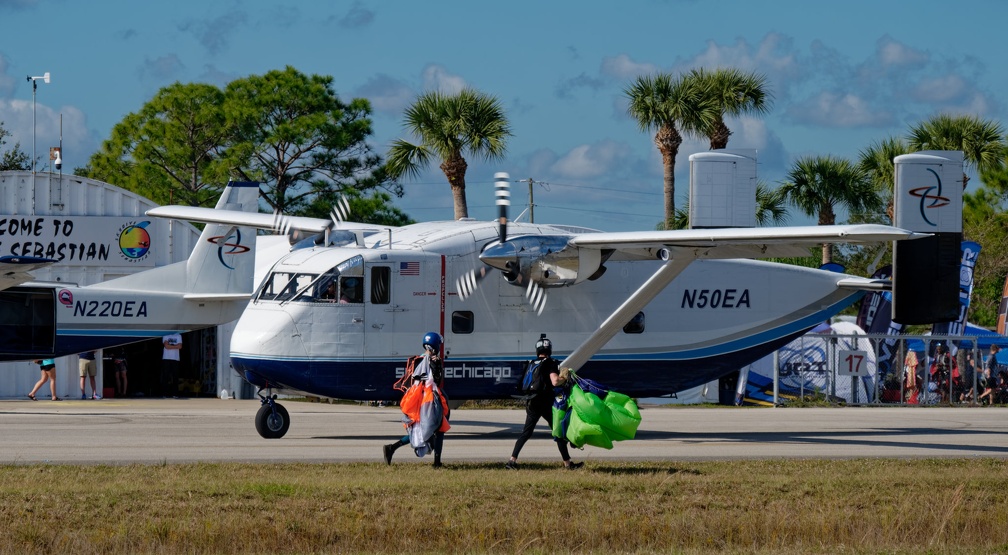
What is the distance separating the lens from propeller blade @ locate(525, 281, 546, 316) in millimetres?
21562

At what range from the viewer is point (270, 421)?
20578 mm

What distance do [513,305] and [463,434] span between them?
267cm

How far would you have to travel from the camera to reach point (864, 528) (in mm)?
12914

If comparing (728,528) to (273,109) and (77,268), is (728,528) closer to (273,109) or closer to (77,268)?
(77,268)

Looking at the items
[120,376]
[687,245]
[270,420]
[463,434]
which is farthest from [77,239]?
[687,245]

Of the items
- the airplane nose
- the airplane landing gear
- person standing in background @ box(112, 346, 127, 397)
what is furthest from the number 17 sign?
person standing in background @ box(112, 346, 127, 397)

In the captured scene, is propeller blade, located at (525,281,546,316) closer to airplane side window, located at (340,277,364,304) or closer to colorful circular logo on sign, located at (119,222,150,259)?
airplane side window, located at (340,277,364,304)

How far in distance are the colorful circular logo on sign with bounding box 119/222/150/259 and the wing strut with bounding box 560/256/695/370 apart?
19.6 m

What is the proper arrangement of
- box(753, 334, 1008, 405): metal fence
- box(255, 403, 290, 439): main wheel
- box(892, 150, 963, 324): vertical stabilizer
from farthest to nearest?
box(753, 334, 1008, 405): metal fence, box(892, 150, 963, 324): vertical stabilizer, box(255, 403, 290, 439): main wheel

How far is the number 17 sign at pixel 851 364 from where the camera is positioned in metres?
33.3

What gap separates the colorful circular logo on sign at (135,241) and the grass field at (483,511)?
2246cm

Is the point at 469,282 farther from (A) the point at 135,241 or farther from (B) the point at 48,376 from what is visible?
(A) the point at 135,241

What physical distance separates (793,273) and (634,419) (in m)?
9.73

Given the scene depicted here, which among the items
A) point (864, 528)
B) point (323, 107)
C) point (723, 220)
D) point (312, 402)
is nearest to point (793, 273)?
point (723, 220)
